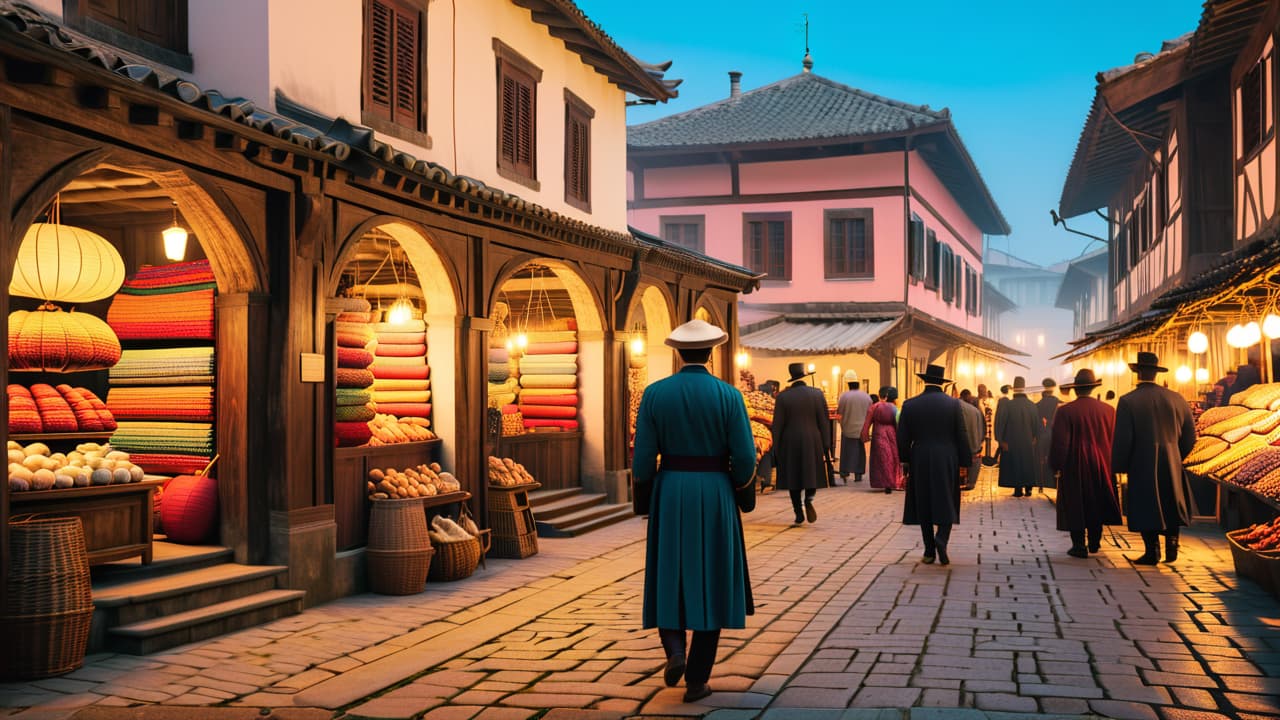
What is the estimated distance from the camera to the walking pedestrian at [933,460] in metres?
10.5

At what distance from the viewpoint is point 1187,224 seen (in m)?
17.3

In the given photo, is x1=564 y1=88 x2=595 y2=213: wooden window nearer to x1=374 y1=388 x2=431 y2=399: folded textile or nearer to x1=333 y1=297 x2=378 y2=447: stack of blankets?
x1=374 y1=388 x2=431 y2=399: folded textile

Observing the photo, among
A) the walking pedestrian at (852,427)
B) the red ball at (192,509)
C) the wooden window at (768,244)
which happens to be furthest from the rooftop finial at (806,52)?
the red ball at (192,509)

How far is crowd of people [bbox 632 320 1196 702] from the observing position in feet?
20.1

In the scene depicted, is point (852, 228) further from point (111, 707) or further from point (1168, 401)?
point (111, 707)

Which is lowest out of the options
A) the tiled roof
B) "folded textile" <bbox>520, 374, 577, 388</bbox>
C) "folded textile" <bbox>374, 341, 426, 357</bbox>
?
"folded textile" <bbox>520, 374, 577, 388</bbox>

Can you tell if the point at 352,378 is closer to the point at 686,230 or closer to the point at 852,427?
the point at 852,427

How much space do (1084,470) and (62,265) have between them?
8.82m

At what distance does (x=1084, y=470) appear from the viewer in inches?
428

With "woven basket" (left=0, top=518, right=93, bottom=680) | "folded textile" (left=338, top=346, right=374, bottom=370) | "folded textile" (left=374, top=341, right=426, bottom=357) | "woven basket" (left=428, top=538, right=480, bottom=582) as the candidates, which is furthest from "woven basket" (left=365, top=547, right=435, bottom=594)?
"woven basket" (left=0, top=518, right=93, bottom=680)

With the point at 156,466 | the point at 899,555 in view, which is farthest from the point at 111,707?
the point at 899,555

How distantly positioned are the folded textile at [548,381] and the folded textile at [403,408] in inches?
159

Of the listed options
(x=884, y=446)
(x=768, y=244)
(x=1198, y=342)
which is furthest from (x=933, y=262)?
(x=1198, y=342)

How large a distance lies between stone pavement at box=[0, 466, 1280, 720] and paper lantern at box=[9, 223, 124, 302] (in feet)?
8.73
